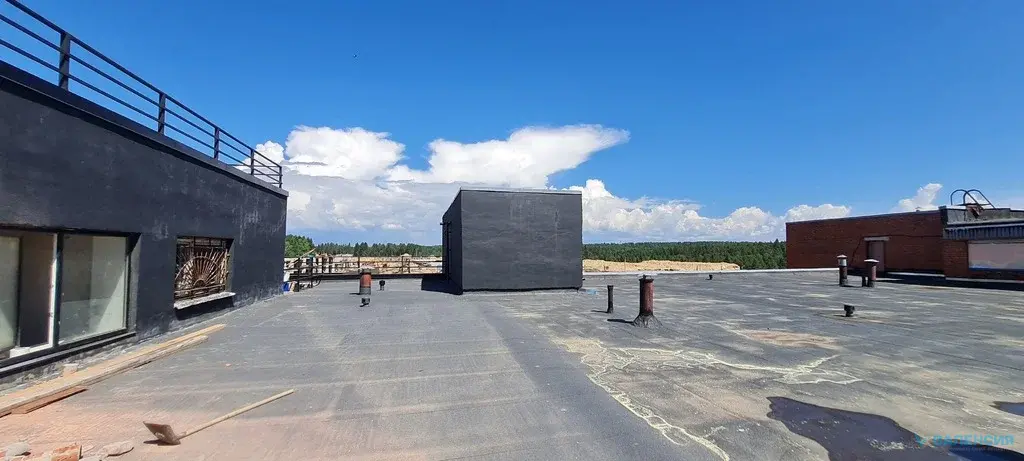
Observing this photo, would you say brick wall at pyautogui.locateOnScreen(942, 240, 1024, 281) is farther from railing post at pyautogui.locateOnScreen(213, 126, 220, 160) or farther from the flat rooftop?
railing post at pyautogui.locateOnScreen(213, 126, 220, 160)

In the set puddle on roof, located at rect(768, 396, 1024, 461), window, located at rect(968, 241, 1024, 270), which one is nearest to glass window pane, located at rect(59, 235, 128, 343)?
puddle on roof, located at rect(768, 396, 1024, 461)

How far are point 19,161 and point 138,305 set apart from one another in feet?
11.6

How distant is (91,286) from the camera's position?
7.54m

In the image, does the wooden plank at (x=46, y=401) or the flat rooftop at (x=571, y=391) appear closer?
the flat rooftop at (x=571, y=391)

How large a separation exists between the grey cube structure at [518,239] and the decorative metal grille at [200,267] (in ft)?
27.5

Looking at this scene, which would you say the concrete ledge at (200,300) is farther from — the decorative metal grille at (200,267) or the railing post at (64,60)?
the railing post at (64,60)

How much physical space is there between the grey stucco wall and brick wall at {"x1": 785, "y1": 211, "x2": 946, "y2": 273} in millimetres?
24082

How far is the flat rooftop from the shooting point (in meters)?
4.40

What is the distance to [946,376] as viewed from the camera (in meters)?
6.61

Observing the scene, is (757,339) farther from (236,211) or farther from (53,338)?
(236,211)

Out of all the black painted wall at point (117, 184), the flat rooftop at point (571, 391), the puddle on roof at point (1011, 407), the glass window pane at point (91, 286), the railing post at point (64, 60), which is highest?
the railing post at point (64, 60)

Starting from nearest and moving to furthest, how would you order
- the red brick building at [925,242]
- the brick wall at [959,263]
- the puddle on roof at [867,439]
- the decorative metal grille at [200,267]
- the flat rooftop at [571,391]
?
1. the puddle on roof at [867,439]
2. the flat rooftop at [571,391]
3. the decorative metal grille at [200,267]
4. the red brick building at [925,242]
5. the brick wall at [959,263]

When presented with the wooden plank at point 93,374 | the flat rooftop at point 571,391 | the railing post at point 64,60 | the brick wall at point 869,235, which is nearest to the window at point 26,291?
the wooden plank at point 93,374

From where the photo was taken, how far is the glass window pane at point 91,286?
696 centimetres
